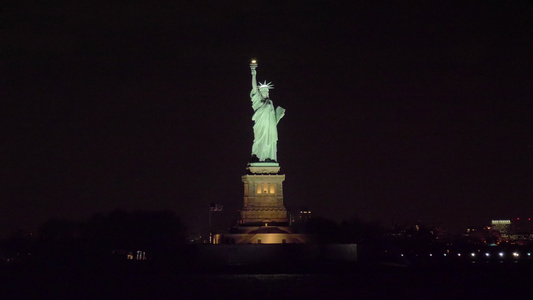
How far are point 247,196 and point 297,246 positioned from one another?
9917 mm

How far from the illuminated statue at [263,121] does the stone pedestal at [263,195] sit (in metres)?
1.81

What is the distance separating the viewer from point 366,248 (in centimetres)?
6028

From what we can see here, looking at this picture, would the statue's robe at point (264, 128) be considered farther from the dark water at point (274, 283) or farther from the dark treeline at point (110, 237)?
the dark water at point (274, 283)

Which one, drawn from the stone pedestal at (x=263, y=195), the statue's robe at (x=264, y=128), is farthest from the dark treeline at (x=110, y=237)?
the statue's robe at (x=264, y=128)

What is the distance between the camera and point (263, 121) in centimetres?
6456

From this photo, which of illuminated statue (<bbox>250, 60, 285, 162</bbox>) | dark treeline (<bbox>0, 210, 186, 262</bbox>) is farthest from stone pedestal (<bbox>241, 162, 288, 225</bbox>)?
dark treeline (<bbox>0, 210, 186, 262</bbox>)

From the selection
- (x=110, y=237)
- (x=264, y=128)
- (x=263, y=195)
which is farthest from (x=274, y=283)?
(x=110, y=237)

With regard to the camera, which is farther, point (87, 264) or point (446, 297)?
point (87, 264)

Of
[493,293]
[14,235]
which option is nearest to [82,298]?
[493,293]

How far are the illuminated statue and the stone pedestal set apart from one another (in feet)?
5.92

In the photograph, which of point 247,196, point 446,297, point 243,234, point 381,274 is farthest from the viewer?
point 247,196

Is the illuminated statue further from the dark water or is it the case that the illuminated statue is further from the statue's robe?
the dark water

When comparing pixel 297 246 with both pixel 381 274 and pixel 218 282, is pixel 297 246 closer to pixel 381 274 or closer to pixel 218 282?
pixel 381 274

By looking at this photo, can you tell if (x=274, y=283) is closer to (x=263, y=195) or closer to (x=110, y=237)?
(x=263, y=195)
